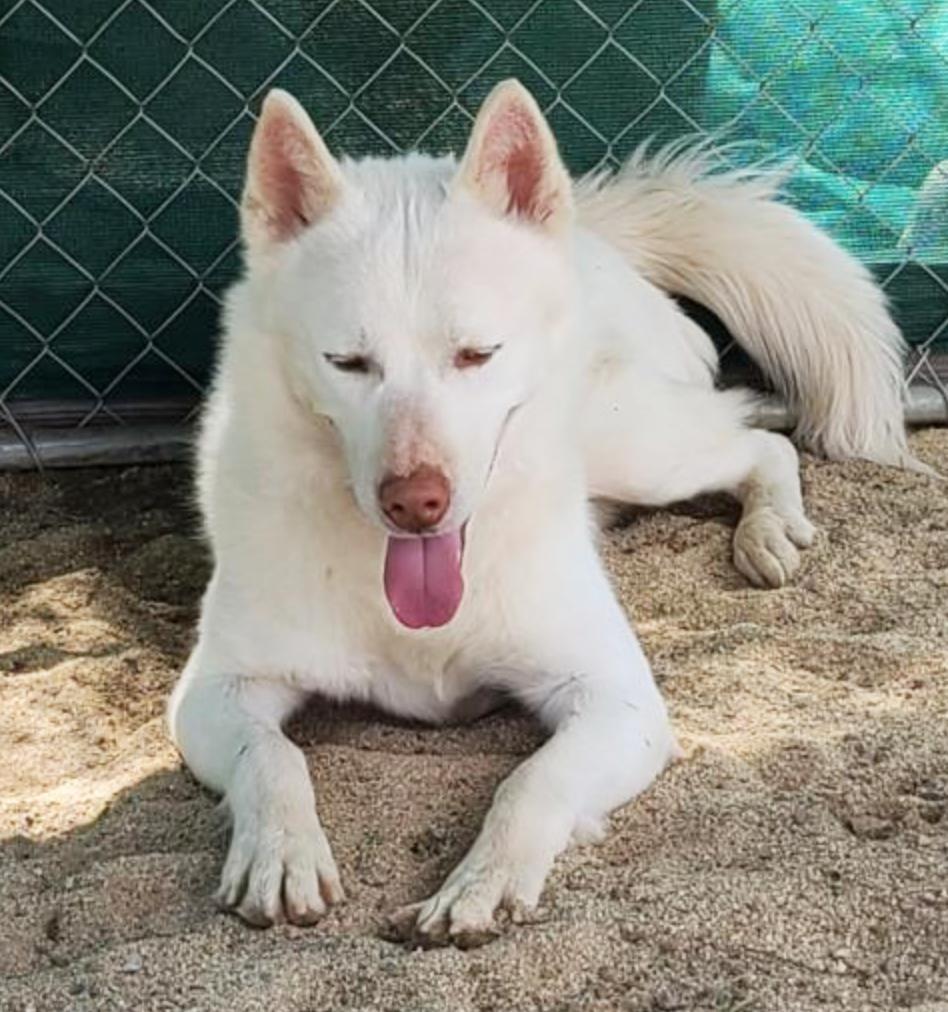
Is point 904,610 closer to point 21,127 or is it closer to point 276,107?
point 276,107

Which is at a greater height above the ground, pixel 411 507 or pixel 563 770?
pixel 411 507

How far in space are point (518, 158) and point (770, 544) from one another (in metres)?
1.24

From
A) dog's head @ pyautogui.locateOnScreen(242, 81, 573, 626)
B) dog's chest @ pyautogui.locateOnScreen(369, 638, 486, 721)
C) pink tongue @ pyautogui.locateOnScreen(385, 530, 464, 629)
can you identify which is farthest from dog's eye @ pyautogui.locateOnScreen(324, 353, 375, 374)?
dog's chest @ pyautogui.locateOnScreen(369, 638, 486, 721)

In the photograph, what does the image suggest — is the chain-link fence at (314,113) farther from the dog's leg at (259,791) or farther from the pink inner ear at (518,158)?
the dog's leg at (259,791)

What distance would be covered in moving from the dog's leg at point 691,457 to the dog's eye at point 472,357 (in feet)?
3.87

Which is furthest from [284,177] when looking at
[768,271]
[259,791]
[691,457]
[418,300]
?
[768,271]

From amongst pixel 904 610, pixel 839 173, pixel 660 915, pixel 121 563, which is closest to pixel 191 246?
pixel 121 563

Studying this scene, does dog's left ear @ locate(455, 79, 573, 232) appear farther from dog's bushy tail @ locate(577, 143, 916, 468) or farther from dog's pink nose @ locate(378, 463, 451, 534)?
dog's bushy tail @ locate(577, 143, 916, 468)

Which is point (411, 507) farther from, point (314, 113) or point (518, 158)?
point (314, 113)

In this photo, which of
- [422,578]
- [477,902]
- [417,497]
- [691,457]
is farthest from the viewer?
[691,457]

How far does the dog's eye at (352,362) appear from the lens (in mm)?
2740

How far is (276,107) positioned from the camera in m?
2.83

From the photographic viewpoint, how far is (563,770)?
2779 millimetres

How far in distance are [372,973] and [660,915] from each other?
380 mm
